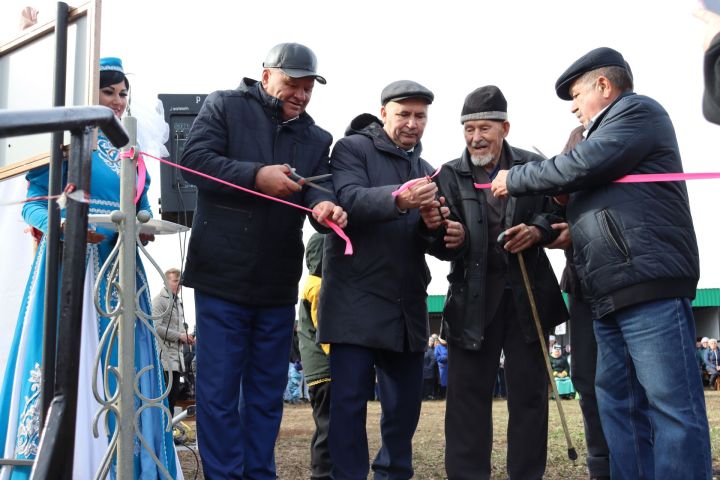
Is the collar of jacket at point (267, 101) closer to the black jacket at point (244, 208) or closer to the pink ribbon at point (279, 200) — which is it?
the black jacket at point (244, 208)

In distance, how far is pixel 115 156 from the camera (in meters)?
4.12

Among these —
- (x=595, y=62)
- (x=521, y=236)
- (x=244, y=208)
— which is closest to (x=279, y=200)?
(x=244, y=208)

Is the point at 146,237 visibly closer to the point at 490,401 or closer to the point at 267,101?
the point at 267,101

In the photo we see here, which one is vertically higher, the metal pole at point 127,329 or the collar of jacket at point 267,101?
the collar of jacket at point 267,101

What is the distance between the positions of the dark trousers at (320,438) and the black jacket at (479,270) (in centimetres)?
129

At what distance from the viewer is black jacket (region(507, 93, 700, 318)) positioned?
11.1ft

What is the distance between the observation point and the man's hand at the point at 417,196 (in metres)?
3.82

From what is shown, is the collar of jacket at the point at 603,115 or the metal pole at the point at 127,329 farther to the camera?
the collar of jacket at the point at 603,115

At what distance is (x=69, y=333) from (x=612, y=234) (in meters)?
2.49

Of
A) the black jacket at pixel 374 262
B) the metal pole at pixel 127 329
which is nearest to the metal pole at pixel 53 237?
the metal pole at pixel 127 329

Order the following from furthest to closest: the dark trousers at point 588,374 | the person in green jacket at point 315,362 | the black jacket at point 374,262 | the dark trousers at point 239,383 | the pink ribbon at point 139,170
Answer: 1. the person in green jacket at point 315,362
2. the dark trousers at point 588,374
3. the black jacket at point 374,262
4. the dark trousers at point 239,383
5. the pink ribbon at point 139,170

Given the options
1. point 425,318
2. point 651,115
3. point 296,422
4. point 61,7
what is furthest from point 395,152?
point 296,422

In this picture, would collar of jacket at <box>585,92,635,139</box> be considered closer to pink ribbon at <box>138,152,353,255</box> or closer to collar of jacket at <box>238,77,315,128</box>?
pink ribbon at <box>138,152,353,255</box>

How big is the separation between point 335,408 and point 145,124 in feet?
6.22
